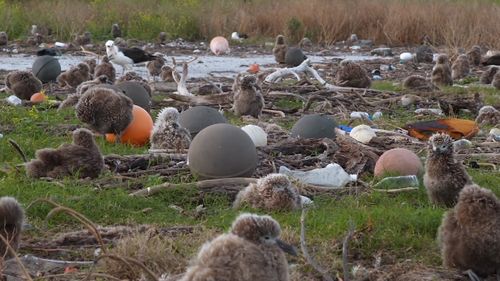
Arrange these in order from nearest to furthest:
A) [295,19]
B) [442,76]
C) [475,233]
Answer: [475,233]
[442,76]
[295,19]

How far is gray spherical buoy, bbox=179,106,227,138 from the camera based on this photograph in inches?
457

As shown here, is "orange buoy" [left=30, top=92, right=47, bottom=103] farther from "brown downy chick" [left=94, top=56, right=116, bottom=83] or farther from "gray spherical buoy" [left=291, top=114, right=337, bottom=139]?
"gray spherical buoy" [left=291, top=114, right=337, bottom=139]

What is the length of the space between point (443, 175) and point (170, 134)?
3.56 m

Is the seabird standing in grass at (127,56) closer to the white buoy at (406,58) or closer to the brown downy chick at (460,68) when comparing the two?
the brown downy chick at (460,68)

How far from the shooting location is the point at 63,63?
2709cm

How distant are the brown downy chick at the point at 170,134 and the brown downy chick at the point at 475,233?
4.85 m

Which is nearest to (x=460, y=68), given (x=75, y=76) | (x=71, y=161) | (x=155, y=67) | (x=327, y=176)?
(x=155, y=67)

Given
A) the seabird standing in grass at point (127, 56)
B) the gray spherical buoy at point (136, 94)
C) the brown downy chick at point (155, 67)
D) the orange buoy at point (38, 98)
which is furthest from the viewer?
the seabird standing in grass at point (127, 56)

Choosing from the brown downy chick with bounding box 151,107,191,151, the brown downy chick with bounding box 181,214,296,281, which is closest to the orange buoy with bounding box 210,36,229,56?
the brown downy chick with bounding box 151,107,191,151

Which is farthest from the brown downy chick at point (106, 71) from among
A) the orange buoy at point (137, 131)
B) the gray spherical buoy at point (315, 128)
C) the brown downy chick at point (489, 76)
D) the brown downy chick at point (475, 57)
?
the brown downy chick at point (475, 57)

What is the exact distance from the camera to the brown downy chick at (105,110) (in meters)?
11.6

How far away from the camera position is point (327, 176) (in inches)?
383

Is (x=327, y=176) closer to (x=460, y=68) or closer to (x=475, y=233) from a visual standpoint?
(x=475, y=233)

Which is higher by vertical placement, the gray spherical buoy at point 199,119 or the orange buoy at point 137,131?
the gray spherical buoy at point 199,119
